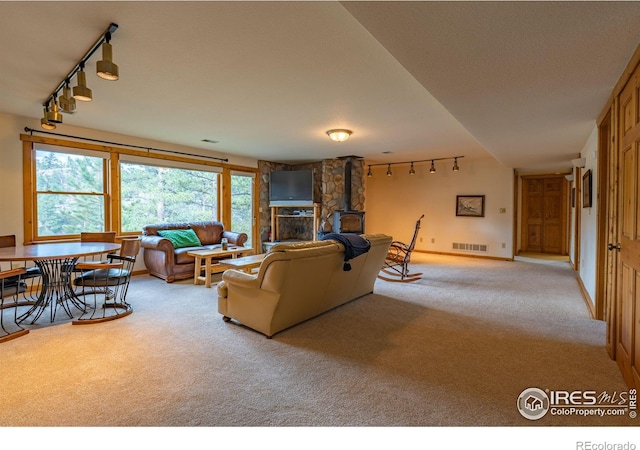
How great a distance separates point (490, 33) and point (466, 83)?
2.44 ft

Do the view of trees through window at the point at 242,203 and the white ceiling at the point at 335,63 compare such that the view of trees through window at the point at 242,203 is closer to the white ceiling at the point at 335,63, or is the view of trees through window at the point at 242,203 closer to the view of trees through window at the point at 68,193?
the view of trees through window at the point at 68,193

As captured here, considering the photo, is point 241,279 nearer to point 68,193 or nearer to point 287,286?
point 287,286

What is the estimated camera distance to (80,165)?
4.96 metres

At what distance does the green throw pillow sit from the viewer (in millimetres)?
5348

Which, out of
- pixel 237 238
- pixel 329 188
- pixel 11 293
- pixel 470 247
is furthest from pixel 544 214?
pixel 11 293

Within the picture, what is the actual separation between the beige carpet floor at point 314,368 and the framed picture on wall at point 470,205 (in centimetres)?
428

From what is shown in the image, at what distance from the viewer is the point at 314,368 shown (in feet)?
7.50

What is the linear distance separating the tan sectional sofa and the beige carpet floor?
14cm

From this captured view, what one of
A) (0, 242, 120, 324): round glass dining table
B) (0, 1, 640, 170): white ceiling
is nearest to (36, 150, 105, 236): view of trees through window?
(0, 1, 640, 170): white ceiling

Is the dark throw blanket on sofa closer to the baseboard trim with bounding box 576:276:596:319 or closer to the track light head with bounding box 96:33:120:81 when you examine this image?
the track light head with bounding box 96:33:120:81

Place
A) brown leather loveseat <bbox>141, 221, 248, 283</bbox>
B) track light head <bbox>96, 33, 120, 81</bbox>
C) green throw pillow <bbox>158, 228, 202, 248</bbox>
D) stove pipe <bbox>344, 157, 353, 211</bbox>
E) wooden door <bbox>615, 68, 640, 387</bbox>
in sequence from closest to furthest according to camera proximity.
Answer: wooden door <bbox>615, 68, 640, 387</bbox>, track light head <bbox>96, 33, 120, 81</bbox>, brown leather loveseat <bbox>141, 221, 248, 283</bbox>, green throw pillow <bbox>158, 228, 202, 248</bbox>, stove pipe <bbox>344, 157, 353, 211</bbox>

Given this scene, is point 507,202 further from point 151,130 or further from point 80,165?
point 80,165

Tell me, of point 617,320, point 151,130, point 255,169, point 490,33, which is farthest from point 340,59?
point 255,169

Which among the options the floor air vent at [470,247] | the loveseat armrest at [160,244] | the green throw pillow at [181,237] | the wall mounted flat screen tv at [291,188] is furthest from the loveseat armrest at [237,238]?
the floor air vent at [470,247]
